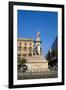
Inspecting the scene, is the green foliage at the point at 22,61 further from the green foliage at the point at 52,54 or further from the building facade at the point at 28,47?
the green foliage at the point at 52,54

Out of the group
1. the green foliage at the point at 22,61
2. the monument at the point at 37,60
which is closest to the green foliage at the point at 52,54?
the monument at the point at 37,60

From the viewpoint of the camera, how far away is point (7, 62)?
1895 mm

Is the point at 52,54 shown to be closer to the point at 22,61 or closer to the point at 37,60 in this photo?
the point at 37,60

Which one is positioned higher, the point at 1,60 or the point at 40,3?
the point at 40,3

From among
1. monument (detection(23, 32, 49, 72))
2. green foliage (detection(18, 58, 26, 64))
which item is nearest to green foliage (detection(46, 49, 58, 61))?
monument (detection(23, 32, 49, 72))

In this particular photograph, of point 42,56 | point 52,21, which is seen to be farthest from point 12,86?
point 52,21

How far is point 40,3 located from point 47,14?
11 centimetres

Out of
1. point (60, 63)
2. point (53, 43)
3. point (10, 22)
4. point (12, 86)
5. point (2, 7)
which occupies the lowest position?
point (12, 86)

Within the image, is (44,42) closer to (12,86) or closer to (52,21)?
(52,21)

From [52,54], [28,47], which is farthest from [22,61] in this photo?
[52,54]

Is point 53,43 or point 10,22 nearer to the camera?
point 10,22

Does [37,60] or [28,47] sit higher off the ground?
[28,47]

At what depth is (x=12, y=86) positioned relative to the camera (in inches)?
73.4

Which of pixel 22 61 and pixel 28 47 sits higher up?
pixel 28 47
